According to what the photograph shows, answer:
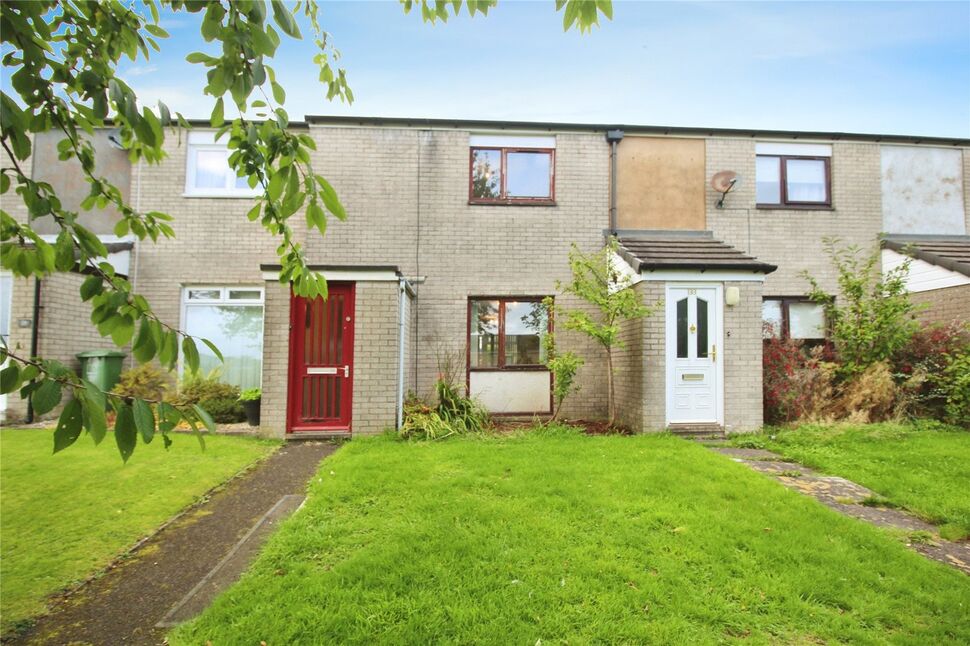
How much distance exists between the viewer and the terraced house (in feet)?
30.0

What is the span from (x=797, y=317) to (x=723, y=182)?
10.2ft

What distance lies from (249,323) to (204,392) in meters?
1.72

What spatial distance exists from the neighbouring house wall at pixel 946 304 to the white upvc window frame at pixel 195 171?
41.3ft

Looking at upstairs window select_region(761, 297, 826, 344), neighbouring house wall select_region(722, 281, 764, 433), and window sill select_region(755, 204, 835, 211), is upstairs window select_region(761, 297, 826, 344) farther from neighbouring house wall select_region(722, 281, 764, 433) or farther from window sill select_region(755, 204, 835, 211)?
neighbouring house wall select_region(722, 281, 764, 433)

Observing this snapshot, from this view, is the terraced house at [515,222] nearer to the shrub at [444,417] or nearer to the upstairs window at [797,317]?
the upstairs window at [797,317]

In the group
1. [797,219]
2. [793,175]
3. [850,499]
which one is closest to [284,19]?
[850,499]

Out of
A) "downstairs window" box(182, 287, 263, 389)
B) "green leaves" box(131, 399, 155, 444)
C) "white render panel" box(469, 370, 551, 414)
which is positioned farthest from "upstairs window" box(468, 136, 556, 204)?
"green leaves" box(131, 399, 155, 444)

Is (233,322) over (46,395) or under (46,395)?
over

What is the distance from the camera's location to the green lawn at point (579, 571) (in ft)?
8.20

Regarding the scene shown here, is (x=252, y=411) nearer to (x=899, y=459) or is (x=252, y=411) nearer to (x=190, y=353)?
(x=190, y=353)

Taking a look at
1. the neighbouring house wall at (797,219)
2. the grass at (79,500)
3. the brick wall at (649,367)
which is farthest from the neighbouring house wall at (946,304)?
the grass at (79,500)

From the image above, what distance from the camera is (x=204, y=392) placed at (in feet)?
27.7

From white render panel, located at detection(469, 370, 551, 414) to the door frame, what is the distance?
2436 mm

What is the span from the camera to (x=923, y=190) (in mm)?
10305
